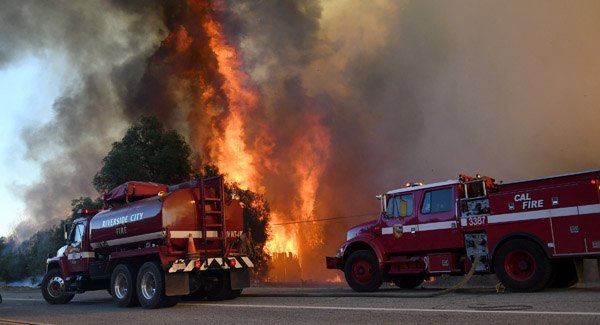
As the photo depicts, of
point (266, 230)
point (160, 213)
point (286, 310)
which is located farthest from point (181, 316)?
point (266, 230)

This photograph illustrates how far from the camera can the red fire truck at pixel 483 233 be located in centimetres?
1186

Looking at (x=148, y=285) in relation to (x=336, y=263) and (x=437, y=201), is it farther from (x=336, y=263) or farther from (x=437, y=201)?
(x=437, y=201)

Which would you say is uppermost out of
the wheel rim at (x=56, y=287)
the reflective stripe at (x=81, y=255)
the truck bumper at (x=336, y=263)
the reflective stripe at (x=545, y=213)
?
the reflective stripe at (x=545, y=213)

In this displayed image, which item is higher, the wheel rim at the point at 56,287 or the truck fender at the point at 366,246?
the truck fender at the point at 366,246

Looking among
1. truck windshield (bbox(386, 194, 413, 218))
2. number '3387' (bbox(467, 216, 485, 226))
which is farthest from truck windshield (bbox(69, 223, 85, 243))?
number '3387' (bbox(467, 216, 485, 226))

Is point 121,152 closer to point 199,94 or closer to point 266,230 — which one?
→ point 266,230

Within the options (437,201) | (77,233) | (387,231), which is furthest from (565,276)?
(77,233)

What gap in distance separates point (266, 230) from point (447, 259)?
112ft

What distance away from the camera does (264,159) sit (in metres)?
58.4

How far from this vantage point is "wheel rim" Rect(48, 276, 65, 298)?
1814cm

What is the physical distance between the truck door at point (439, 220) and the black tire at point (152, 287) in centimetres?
700

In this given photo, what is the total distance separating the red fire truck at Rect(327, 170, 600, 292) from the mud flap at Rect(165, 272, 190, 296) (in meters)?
4.61

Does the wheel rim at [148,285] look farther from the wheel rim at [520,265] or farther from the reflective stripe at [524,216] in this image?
the wheel rim at [520,265]

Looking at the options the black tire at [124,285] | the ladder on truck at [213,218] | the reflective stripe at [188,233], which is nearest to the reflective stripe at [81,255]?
the black tire at [124,285]
